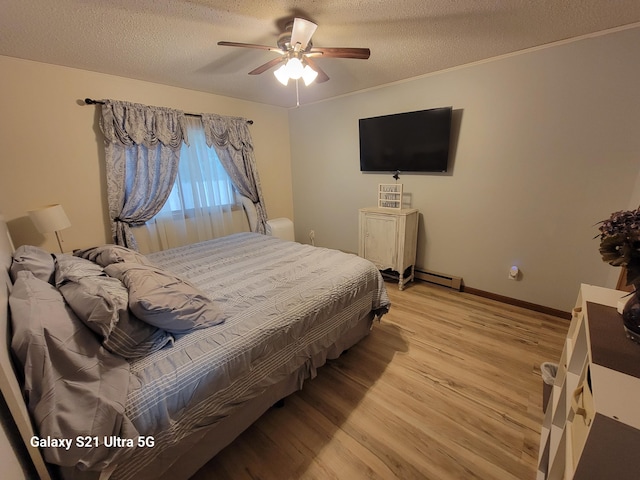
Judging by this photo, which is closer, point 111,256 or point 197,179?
point 111,256

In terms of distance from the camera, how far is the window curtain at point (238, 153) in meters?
3.19

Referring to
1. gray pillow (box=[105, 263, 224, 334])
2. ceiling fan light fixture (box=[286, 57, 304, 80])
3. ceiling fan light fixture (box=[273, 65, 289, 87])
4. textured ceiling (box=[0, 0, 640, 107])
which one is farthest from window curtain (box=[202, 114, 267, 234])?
gray pillow (box=[105, 263, 224, 334])

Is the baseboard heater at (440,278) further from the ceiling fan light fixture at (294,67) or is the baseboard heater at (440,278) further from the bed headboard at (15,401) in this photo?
the bed headboard at (15,401)

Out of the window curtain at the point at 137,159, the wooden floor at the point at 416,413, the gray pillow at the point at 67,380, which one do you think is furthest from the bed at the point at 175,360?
the window curtain at the point at 137,159

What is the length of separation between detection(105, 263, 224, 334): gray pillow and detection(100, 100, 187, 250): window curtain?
149cm

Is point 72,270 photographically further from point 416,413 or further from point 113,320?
point 416,413

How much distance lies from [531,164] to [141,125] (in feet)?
12.5

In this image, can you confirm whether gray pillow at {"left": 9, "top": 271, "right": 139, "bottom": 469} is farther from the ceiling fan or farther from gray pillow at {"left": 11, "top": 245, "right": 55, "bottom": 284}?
the ceiling fan

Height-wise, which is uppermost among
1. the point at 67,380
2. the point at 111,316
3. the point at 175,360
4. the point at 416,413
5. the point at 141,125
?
the point at 141,125

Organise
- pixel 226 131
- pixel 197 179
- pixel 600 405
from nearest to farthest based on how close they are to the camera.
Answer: pixel 600 405 < pixel 197 179 < pixel 226 131

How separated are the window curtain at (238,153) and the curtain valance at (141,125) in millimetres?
349

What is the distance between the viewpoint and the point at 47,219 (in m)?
2.04

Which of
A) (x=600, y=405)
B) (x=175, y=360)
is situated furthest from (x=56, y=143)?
(x=600, y=405)

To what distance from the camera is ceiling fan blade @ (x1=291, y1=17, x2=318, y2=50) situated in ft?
5.00
